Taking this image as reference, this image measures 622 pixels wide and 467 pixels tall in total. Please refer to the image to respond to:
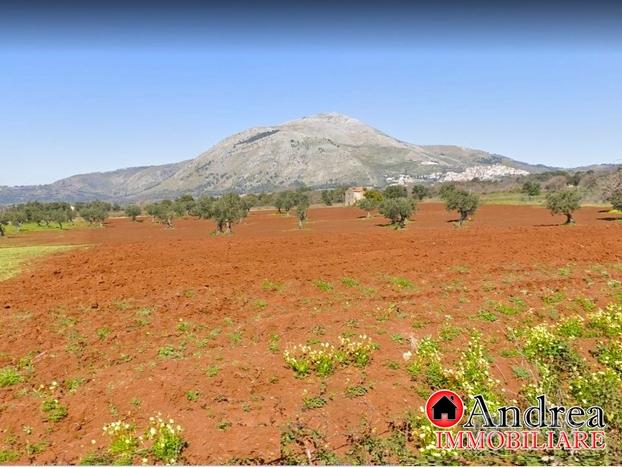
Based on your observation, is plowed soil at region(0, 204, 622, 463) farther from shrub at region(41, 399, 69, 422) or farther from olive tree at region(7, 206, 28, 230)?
Answer: olive tree at region(7, 206, 28, 230)

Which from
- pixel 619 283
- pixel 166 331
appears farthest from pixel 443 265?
pixel 166 331

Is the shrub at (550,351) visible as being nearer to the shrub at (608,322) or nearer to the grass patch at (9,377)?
the shrub at (608,322)

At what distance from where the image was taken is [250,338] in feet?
43.5

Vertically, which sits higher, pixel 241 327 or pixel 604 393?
pixel 604 393

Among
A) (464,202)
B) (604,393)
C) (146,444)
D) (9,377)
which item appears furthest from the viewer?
(464,202)

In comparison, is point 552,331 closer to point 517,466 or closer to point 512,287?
point 512,287

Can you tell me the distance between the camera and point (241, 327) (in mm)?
14312

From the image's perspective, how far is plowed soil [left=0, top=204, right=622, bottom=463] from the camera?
8.56 meters

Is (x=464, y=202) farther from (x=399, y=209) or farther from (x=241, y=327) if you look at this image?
(x=241, y=327)

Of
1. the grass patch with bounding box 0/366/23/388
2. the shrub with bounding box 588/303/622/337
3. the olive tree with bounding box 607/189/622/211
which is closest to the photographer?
the grass patch with bounding box 0/366/23/388

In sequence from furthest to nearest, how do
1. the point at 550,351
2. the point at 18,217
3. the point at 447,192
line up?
the point at 18,217 < the point at 447,192 < the point at 550,351

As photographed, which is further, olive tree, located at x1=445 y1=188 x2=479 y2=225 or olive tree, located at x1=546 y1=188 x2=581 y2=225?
olive tree, located at x1=445 y1=188 x2=479 y2=225
